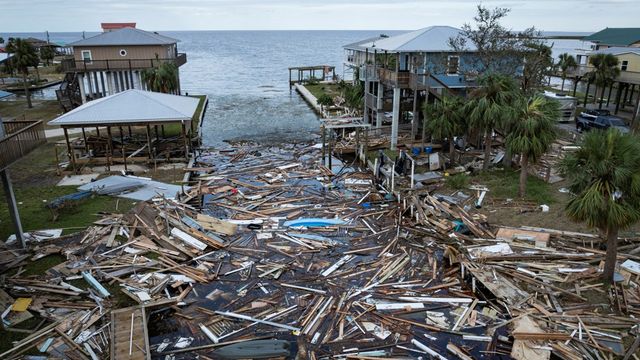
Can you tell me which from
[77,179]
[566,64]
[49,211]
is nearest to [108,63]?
[77,179]

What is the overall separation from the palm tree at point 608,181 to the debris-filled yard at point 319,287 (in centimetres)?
262

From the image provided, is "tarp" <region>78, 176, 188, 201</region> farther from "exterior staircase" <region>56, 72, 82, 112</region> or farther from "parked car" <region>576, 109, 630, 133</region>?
"parked car" <region>576, 109, 630, 133</region>

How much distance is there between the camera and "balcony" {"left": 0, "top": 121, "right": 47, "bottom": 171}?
51.0 feet

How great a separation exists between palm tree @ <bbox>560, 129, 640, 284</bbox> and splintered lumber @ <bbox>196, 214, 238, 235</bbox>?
1393cm

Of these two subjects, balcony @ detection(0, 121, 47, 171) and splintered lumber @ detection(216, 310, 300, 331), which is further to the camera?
balcony @ detection(0, 121, 47, 171)

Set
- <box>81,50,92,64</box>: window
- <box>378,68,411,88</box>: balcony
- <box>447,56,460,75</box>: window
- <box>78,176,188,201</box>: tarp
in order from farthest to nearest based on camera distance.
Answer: <box>81,50,92,64</box>: window → <box>447,56,460,75</box>: window → <box>378,68,411,88</box>: balcony → <box>78,176,188,201</box>: tarp

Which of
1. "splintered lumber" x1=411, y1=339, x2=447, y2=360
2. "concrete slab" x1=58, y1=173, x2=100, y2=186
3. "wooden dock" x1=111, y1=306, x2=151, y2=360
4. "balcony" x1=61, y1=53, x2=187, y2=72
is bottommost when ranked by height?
"splintered lumber" x1=411, y1=339, x2=447, y2=360

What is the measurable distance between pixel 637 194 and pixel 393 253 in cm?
889

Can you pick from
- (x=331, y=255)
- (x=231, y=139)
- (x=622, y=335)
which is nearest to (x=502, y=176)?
(x=331, y=255)

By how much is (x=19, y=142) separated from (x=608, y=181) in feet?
66.2

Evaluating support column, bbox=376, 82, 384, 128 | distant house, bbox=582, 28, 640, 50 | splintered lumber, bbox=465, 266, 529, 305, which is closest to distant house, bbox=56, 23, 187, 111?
support column, bbox=376, 82, 384, 128

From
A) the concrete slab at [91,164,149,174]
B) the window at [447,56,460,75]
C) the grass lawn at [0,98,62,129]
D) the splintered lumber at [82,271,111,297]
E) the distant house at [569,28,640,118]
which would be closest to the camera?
the splintered lumber at [82,271,111,297]

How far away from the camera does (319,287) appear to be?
647 inches

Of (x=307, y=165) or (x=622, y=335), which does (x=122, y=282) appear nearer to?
(x=622, y=335)
